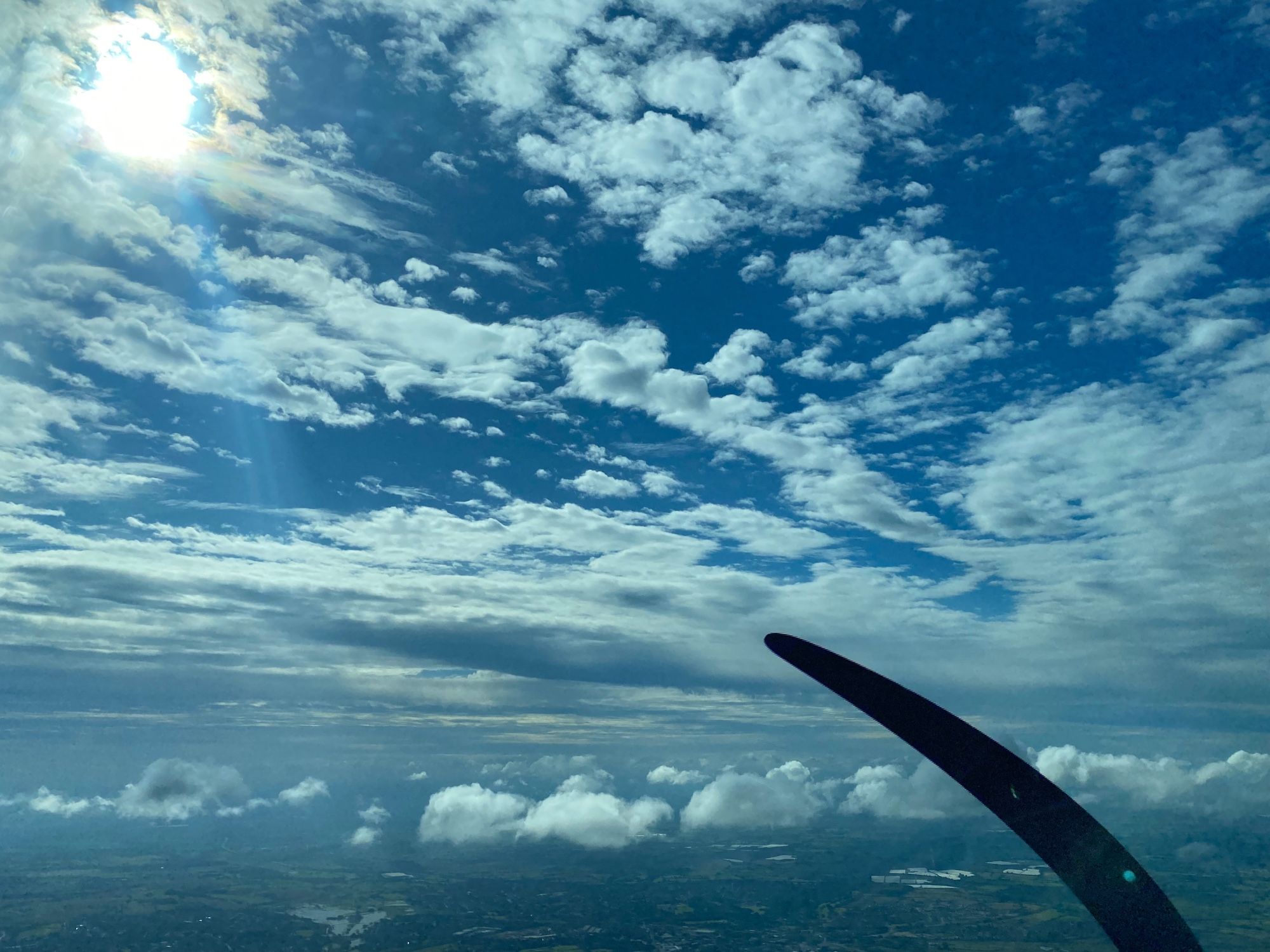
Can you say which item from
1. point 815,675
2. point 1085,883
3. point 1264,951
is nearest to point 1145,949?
point 1085,883

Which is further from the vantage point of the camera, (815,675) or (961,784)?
(815,675)

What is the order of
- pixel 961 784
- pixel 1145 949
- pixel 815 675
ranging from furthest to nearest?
pixel 815 675
pixel 961 784
pixel 1145 949

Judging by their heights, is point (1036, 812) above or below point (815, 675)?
below

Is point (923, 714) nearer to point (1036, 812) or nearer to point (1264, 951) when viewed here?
point (1036, 812)

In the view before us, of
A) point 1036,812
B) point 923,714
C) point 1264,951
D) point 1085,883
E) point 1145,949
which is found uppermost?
point 923,714

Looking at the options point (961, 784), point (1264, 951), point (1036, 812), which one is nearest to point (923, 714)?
point (961, 784)

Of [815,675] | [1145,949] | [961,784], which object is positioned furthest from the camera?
[815,675]
